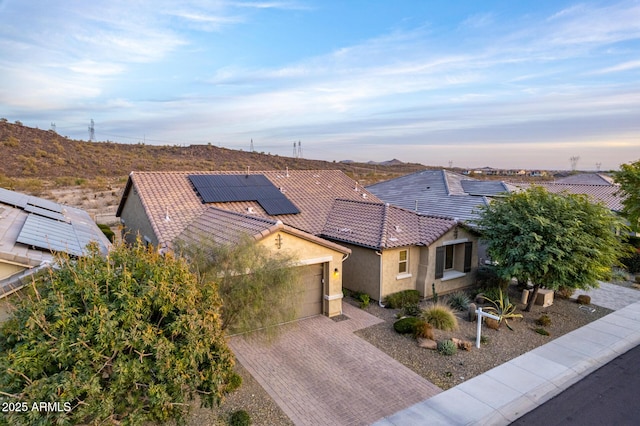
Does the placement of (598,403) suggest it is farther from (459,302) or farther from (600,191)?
(600,191)

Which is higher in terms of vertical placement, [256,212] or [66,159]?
[66,159]

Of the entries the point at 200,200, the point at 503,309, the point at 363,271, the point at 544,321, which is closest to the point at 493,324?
the point at 503,309

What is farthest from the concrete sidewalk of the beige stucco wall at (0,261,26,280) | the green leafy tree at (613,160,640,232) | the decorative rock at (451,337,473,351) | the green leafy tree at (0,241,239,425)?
the green leafy tree at (613,160,640,232)

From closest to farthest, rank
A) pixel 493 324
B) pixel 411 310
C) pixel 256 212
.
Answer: pixel 493 324 → pixel 411 310 → pixel 256 212

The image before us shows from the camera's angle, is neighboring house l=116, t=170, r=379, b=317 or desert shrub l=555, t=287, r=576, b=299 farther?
desert shrub l=555, t=287, r=576, b=299

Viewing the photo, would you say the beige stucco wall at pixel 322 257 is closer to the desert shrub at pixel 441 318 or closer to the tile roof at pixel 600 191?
the desert shrub at pixel 441 318

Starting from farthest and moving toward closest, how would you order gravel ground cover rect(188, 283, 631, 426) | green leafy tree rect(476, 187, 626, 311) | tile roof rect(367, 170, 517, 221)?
1. tile roof rect(367, 170, 517, 221)
2. green leafy tree rect(476, 187, 626, 311)
3. gravel ground cover rect(188, 283, 631, 426)

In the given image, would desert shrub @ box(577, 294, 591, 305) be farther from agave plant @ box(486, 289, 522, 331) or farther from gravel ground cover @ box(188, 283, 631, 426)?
agave plant @ box(486, 289, 522, 331)
